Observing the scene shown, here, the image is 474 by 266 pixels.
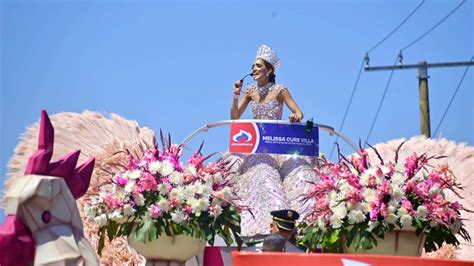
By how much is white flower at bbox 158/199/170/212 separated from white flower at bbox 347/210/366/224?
147cm

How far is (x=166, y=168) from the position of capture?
26.8ft

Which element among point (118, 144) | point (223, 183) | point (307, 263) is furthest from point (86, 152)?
point (307, 263)

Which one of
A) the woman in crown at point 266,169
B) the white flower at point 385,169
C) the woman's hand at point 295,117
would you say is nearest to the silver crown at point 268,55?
the woman in crown at point 266,169

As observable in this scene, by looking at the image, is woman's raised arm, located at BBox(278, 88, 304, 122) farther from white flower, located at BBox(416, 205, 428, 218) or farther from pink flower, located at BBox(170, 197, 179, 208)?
pink flower, located at BBox(170, 197, 179, 208)

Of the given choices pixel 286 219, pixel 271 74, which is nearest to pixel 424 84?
Result: pixel 271 74

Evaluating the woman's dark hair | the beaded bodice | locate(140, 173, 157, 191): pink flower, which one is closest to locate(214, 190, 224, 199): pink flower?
locate(140, 173, 157, 191): pink flower

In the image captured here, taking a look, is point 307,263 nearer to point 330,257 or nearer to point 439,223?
point 330,257

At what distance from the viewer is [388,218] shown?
26.1ft

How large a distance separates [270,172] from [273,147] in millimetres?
259

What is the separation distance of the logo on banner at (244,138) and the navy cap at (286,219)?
146 cm

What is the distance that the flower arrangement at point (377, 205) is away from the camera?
799 cm

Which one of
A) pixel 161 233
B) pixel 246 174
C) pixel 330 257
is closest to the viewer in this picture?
pixel 330 257

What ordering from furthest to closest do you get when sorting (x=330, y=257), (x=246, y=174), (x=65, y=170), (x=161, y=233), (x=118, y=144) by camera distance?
1. (x=118, y=144)
2. (x=246, y=174)
3. (x=161, y=233)
4. (x=65, y=170)
5. (x=330, y=257)

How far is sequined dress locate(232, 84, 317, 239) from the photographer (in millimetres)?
9859
